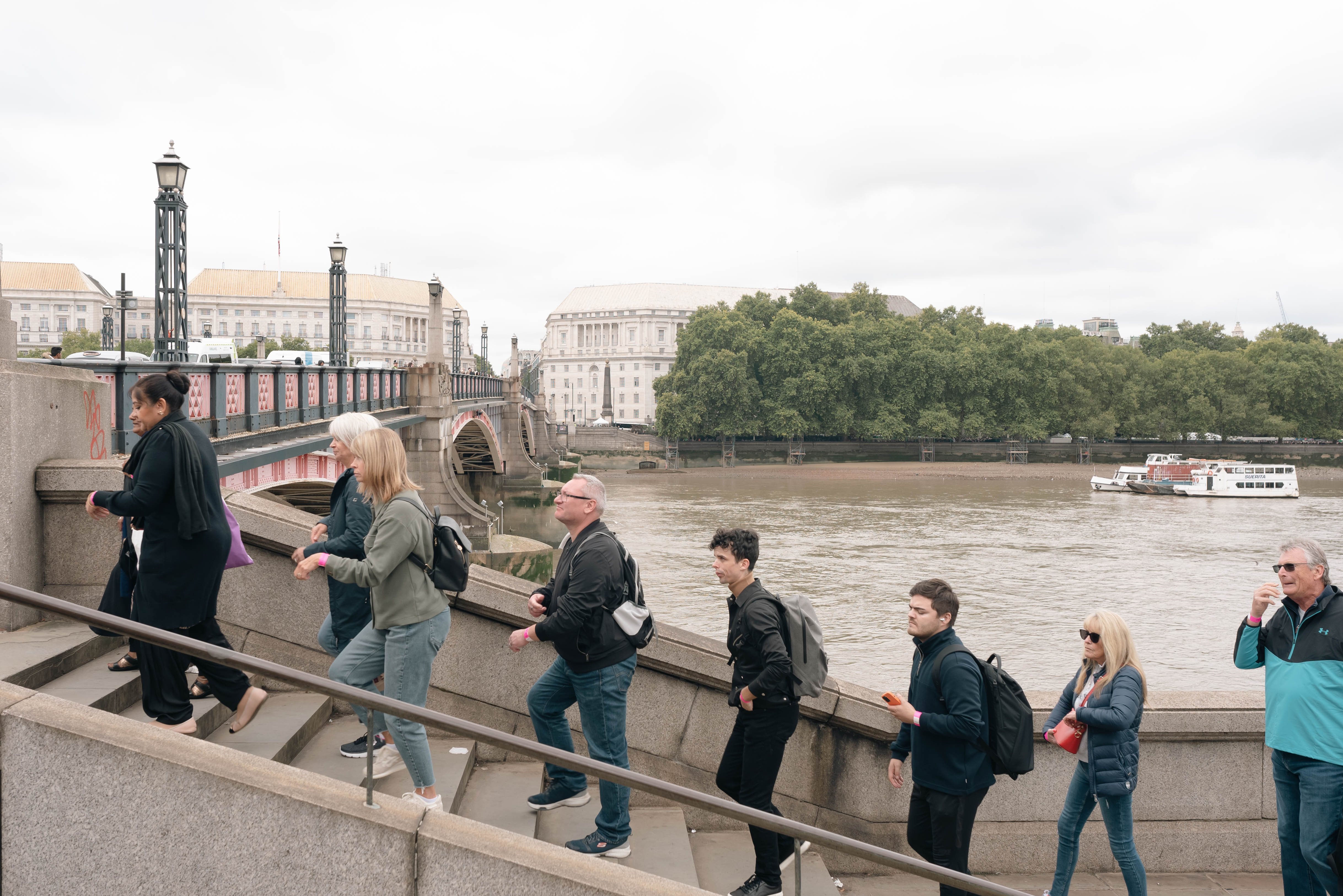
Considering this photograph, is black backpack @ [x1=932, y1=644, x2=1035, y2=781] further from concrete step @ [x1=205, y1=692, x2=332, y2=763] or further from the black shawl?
the black shawl

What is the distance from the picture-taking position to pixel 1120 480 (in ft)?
189

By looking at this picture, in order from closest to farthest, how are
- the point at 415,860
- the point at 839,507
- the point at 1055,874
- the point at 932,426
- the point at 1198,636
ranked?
the point at 415,860, the point at 1055,874, the point at 1198,636, the point at 839,507, the point at 932,426

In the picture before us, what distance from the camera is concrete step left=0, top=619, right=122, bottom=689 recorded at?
14.0ft

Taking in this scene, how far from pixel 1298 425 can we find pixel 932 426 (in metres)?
31.1

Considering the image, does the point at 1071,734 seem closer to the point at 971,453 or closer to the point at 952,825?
the point at 952,825

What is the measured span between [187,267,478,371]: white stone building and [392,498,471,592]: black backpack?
3642 inches

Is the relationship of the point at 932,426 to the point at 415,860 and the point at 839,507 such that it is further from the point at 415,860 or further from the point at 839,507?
the point at 415,860

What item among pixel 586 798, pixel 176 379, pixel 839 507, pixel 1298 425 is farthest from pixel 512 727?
pixel 1298 425

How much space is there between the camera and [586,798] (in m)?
4.73

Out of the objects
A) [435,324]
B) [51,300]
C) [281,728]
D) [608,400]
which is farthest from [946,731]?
[608,400]

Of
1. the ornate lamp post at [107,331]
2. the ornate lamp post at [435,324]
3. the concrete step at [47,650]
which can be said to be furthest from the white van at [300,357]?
the concrete step at [47,650]

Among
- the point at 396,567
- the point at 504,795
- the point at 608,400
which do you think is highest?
the point at 608,400

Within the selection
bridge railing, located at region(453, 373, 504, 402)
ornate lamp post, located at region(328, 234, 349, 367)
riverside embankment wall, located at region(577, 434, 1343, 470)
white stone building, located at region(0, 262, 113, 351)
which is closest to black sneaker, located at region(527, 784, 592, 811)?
ornate lamp post, located at region(328, 234, 349, 367)

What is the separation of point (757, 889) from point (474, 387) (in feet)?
117
